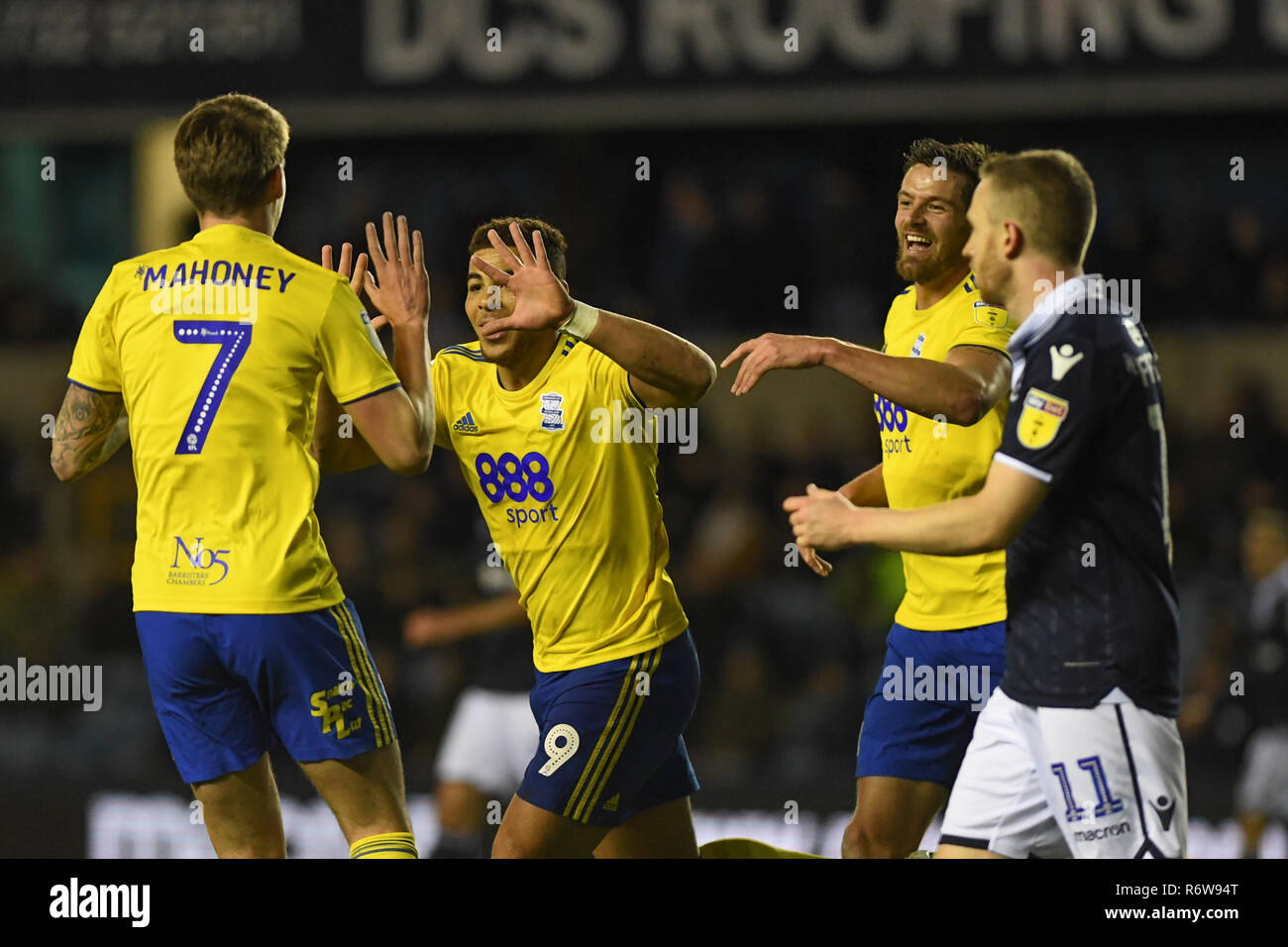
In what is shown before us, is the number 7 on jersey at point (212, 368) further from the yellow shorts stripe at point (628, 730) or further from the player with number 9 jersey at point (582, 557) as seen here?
the yellow shorts stripe at point (628, 730)

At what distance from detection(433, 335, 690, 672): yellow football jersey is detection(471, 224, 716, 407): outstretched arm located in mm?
249

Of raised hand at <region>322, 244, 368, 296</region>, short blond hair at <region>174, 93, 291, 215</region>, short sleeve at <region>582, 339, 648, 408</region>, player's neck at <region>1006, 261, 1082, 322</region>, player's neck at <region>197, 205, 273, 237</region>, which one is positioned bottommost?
short sleeve at <region>582, 339, 648, 408</region>

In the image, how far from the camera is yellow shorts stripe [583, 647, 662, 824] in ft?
15.5

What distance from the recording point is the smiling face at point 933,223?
5148mm

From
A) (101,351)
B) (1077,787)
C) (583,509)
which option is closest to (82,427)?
(101,351)

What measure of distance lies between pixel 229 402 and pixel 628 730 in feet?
4.62

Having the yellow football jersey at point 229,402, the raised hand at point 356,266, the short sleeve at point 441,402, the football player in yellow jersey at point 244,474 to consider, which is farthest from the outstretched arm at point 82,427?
the short sleeve at point 441,402

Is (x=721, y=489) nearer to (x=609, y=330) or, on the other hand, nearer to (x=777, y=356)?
(x=609, y=330)

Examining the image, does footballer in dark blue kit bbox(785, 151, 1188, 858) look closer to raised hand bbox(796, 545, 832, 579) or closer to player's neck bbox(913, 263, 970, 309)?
raised hand bbox(796, 545, 832, 579)

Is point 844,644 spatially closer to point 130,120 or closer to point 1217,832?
point 1217,832

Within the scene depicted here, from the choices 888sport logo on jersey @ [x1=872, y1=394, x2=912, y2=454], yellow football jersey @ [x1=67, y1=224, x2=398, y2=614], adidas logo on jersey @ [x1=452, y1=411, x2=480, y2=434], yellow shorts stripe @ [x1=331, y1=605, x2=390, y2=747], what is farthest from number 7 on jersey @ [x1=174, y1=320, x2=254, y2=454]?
888sport logo on jersey @ [x1=872, y1=394, x2=912, y2=454]

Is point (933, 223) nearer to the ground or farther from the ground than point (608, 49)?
nearer to the ground

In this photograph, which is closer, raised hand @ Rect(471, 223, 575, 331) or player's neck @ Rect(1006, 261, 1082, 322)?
player's neck @ Rect(1006, 261, 1082, 322)

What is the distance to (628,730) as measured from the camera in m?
4.78
